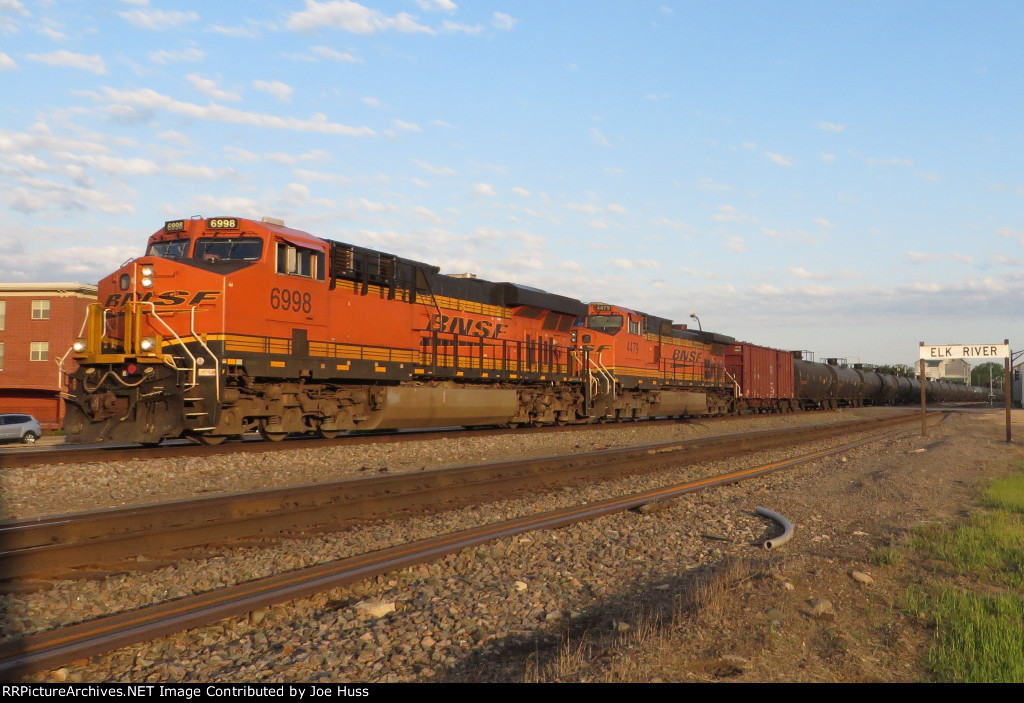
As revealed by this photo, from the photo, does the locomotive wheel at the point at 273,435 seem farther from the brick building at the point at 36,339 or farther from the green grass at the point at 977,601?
the brick building at the point at 36,339

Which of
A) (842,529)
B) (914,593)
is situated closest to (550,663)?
(914,593)

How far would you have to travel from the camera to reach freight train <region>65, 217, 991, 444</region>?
1271 centimetres

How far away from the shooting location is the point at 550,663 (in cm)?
410

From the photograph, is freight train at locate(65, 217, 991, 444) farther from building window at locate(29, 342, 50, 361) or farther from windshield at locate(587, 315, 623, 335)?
building window at locate(29, 342, 50, 361)

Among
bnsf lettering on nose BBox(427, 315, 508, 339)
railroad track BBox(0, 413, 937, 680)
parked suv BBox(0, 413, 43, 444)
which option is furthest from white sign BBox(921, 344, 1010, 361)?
parked suv BBox(0, 413, 43, 444)

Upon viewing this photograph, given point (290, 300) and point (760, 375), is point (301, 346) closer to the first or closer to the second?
point (290, 300)

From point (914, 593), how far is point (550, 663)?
322 cm

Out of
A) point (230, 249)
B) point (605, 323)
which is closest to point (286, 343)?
point (230, 249)

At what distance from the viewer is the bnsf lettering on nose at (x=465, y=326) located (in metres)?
18.7

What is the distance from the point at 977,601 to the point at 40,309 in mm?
46609

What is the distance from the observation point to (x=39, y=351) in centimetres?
4128

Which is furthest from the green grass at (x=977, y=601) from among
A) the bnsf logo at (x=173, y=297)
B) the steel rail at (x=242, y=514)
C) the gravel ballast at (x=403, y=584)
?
the bnsf logo at (x=173, y=297)

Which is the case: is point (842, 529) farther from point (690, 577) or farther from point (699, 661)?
point (699, 661)

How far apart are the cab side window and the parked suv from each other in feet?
67.7
